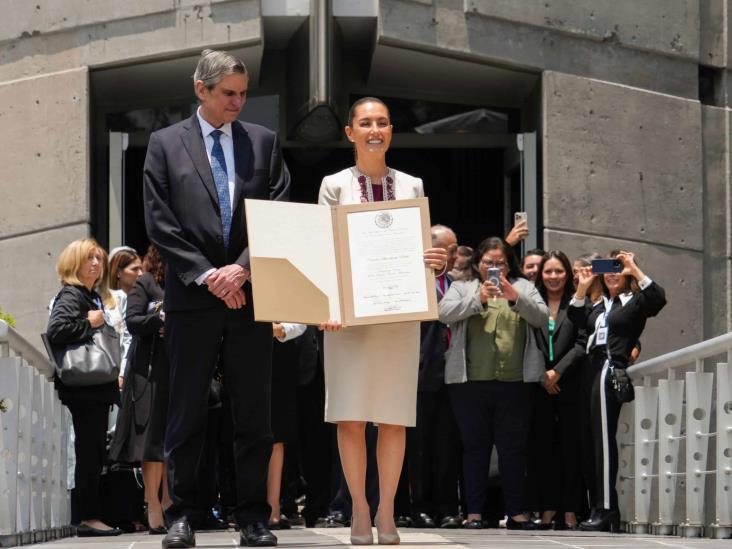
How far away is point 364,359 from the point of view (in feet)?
21.2

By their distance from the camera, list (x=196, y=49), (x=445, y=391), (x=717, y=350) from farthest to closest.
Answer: (x=196, y=49) < (x=445, y=391) < (x=717, y=350)

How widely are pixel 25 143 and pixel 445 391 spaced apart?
A: 428cm

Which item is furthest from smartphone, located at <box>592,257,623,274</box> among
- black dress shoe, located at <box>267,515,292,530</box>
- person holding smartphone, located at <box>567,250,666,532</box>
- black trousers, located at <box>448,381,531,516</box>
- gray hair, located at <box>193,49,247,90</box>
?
gray hair, located at <box>193,49,247,90</box>

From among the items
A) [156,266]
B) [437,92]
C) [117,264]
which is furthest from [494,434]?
[437,92]

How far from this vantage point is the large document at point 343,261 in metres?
6.16

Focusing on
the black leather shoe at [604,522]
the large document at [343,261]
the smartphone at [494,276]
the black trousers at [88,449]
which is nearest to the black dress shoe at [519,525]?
the black leather shoe at [604,522]

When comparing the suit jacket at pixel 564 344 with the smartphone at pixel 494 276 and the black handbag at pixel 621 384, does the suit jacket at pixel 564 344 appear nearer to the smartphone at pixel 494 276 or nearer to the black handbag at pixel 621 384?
the black handbag at pixel 621 384

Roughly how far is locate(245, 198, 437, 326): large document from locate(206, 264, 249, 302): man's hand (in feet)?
0.24

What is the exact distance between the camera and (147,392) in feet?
30.2

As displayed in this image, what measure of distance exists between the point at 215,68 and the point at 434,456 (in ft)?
13.6

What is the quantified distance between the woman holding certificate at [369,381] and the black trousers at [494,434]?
302cm

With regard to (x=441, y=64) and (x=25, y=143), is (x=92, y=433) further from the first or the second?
(x=441, y=64)

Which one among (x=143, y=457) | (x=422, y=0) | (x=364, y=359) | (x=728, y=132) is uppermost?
(x=422, y=0)

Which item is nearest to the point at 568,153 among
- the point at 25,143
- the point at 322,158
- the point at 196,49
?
the point at 322,158
